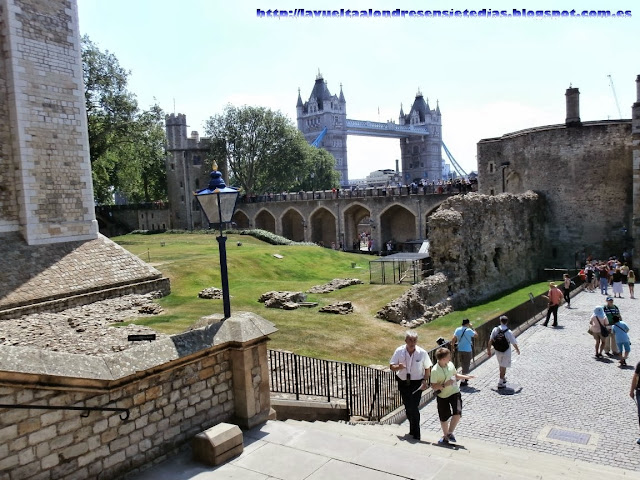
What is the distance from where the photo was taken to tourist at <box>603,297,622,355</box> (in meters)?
12.7

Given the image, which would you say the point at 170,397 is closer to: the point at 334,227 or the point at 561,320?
the point at 561,320

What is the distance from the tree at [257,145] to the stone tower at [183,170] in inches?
71.8

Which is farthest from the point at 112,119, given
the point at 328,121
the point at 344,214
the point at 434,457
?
the point at 328,121

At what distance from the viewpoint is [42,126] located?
16984 mm

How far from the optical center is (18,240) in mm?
16406

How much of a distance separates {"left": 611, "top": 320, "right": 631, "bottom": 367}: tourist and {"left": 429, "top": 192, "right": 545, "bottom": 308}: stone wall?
838 centimetres

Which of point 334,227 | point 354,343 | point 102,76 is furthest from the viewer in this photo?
point 334,227

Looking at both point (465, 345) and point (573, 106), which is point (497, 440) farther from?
point (573, 106)

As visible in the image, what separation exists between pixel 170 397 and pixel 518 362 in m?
9.39

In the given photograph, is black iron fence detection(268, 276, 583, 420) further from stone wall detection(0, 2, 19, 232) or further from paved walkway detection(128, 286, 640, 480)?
stone wall detection(0, 2, 19, 232)

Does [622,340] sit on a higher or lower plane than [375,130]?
lower

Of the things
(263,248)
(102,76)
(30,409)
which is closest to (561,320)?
(30,409)

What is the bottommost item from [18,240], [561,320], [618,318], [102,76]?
[561,320]

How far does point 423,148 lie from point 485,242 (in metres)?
124
